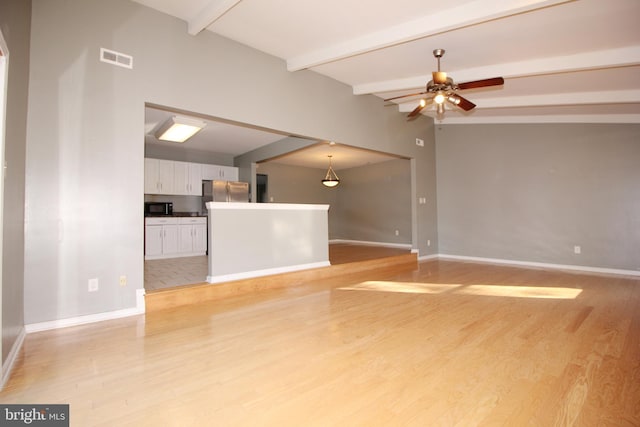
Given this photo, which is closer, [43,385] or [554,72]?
[43,385]

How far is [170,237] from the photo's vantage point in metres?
6.76

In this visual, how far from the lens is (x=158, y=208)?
23.5ft

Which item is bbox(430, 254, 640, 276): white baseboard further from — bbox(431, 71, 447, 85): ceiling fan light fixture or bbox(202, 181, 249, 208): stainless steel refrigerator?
bbox(202, 181, 249, 208): stainless steel refrigerator

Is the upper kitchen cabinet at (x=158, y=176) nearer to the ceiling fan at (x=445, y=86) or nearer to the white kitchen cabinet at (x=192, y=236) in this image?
the white kitchen cabinet at (x=192, y=236)


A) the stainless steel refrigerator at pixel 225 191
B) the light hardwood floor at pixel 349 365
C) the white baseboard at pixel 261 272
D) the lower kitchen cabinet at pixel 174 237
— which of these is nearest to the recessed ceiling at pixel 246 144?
the stainless steel refrigerator at pixel 225 191

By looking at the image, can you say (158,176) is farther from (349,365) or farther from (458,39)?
(349,365)

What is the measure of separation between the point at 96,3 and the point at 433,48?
3.72 metres

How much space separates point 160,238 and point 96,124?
4.00 metres

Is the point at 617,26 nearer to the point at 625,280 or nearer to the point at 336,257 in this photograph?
the point at 625,280

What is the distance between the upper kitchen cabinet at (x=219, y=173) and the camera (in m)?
7.67

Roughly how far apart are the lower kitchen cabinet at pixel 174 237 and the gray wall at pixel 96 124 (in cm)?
347

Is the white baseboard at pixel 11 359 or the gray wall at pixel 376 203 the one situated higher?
the gray wall at pixel 376 203

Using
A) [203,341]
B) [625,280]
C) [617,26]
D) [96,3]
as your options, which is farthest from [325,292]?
[625,280]

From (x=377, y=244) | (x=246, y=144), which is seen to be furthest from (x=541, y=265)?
(x=246, y=144)
